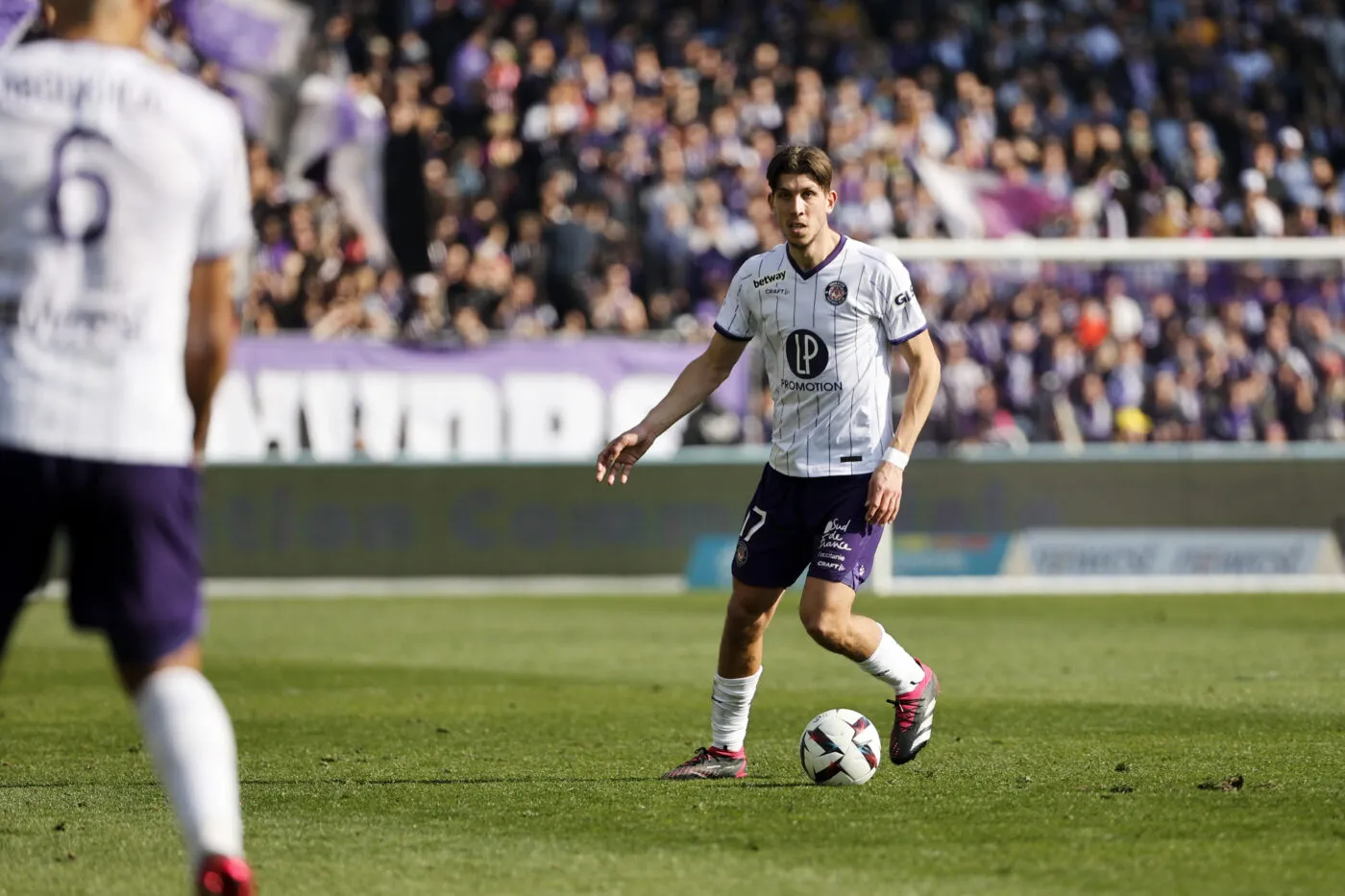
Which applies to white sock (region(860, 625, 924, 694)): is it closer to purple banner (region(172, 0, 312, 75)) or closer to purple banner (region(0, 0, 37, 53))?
purple banner (region(0, 0, 37, 53))

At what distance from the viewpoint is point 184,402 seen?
4348 mm

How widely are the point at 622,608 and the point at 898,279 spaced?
10.1 metres

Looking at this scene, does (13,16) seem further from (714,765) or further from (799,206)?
(714,765)

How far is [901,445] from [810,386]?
1.53 ft

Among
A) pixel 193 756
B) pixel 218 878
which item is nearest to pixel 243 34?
pixel 193 756

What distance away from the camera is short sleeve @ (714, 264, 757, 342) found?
7859mm

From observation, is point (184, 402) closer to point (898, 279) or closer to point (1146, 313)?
point (898, 279)

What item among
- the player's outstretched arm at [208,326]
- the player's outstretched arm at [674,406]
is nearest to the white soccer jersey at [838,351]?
the player's outstretched arm at [674,406]

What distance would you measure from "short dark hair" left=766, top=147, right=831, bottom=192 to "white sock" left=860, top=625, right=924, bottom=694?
5.67ft

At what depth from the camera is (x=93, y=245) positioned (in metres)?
4.21

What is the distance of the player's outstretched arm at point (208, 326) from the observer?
4.34 metres

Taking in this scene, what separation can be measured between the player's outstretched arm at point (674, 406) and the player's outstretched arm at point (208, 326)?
3178 mm

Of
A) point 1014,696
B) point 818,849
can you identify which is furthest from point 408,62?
point 818,849

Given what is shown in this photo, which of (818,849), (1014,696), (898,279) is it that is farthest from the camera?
(1014,696)
